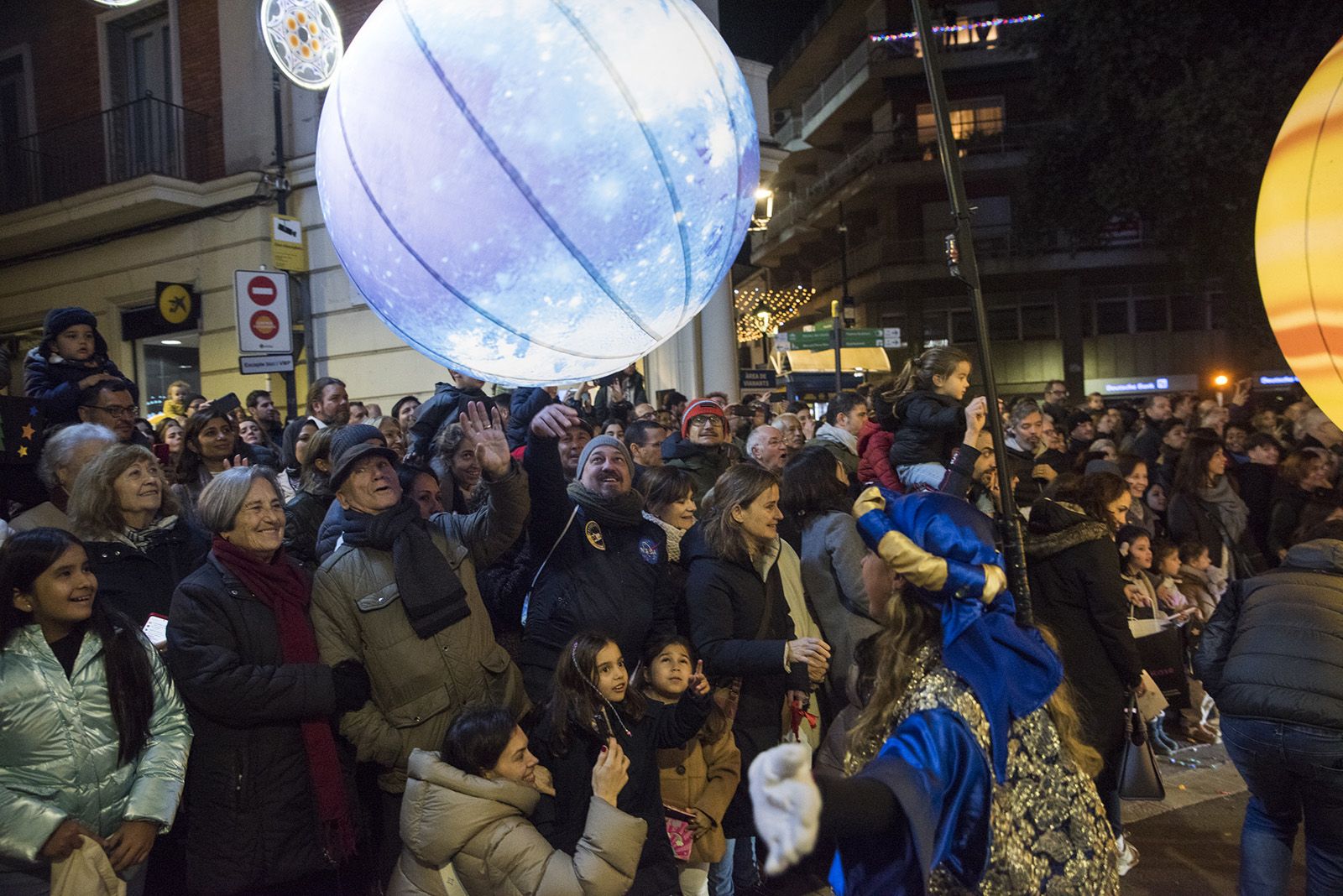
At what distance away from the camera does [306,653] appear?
380 centimetres

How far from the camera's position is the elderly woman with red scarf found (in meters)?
3.56

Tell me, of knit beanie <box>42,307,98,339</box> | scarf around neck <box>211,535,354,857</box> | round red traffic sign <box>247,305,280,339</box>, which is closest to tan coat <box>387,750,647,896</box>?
scarf around neck <box>211,535,354,857</box>

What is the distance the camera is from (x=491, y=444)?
158 inches

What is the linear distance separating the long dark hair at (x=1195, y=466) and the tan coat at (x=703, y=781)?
5453 millimetres

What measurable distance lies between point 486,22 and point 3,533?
277 centimetres

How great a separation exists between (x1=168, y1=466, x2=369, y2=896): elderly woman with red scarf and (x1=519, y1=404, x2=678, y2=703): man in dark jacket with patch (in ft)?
2.49

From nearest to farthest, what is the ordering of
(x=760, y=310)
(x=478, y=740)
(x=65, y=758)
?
(x=65, y=758), (x=478, y=740), (x=760, y=310)

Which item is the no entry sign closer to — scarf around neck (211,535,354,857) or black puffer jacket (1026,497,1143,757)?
scarf around neck (211,535,354,857)

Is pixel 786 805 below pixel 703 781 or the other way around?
the other way around

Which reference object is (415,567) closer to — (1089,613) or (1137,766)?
(1089,613)

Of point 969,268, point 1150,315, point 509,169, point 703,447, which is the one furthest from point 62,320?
point 1150,315

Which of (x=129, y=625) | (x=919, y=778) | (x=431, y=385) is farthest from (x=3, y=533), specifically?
(x=431, y=385)

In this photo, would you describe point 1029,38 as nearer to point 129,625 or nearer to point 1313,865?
point 1313,865

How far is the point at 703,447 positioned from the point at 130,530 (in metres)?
A: 3.42
